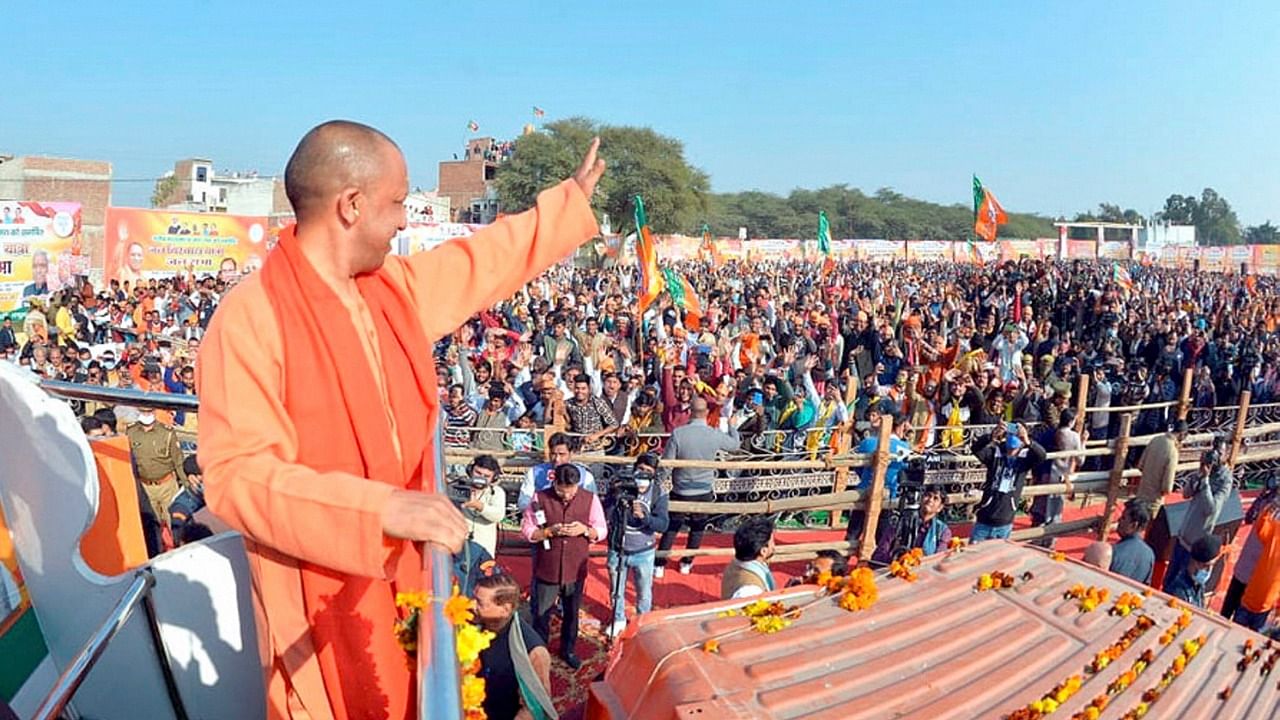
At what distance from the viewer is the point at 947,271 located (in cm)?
4191

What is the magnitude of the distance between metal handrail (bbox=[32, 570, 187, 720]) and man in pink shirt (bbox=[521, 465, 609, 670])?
3.60 meters

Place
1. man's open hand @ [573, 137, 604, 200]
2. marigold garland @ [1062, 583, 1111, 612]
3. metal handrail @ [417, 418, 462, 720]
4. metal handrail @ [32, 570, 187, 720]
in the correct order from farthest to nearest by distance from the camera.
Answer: marigold garland @ [1062, 583, 1111, 612] < man's open hand @ [573, 137, 604, 200] < metal handrail @ [32, 570, 187, 720] < metal handrail @ [417, 418, 462, 720]

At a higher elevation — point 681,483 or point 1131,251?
point 1131,251

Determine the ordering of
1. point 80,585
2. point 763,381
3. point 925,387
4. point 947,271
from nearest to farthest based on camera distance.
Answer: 1. point 80,585
2. point 763,381
3. point 925,387
4. point 947,271

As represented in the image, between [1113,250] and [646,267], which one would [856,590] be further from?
[1113,250]

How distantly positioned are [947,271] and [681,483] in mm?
37403

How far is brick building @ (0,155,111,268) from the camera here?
30359mm

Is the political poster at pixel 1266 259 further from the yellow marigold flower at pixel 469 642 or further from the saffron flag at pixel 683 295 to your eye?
the yellow marigold flower at pixel 469 642

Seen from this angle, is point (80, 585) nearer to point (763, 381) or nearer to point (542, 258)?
point (542, 258)

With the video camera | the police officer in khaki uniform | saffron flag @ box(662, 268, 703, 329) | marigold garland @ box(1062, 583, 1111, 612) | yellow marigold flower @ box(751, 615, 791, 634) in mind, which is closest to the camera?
yellow marigold flower @ box(751, 615, 791, 634)

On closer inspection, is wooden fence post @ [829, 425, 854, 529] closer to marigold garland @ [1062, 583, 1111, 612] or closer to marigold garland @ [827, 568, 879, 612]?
marigold garland @ [1062, 583, 1111, 612]

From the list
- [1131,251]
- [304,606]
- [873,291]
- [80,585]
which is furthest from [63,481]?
[1131,251]

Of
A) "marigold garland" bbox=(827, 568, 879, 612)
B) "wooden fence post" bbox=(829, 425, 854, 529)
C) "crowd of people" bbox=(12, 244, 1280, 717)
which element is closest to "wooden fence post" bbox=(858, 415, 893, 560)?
"crowd of people" bbox=(12, 244, 1280, 717)

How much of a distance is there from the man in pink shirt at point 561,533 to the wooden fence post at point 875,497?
9.25 feet
